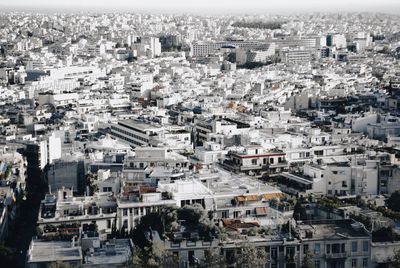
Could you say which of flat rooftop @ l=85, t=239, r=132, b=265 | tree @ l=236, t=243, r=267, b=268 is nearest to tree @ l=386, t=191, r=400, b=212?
tree @ l=236, t=243, r=267, b=268

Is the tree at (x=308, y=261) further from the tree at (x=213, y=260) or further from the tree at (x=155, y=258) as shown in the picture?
the tree at (x=155, y=258)

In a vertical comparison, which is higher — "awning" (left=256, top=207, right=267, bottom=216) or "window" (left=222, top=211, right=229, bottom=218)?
"awning" (left=256, top=207, right=267, bottom=216)

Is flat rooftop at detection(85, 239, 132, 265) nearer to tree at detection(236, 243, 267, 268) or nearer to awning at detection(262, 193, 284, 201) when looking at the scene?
tree at detection(236, 243, 267, 268)

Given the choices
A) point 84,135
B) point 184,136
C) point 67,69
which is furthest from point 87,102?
point 67,69

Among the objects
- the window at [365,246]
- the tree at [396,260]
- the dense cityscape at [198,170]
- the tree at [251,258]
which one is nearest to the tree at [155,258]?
the dense cityscape at [198,170]

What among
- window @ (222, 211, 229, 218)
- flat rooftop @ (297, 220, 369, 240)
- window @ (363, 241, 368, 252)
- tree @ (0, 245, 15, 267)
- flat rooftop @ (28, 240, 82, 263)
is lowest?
tree @ (0, 245, 15, 267)
